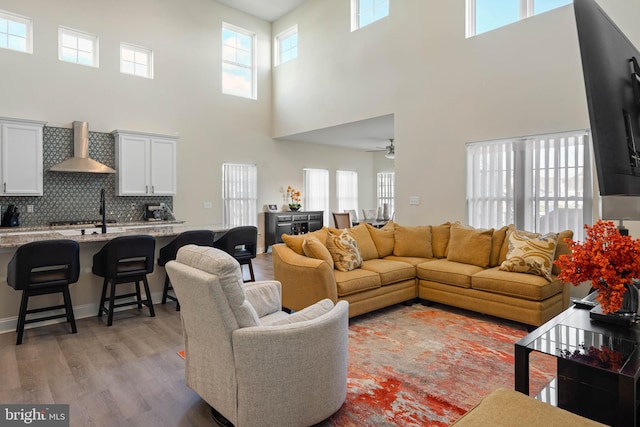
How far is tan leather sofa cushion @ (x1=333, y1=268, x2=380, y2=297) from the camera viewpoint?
3678 millimetres

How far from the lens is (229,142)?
817cm

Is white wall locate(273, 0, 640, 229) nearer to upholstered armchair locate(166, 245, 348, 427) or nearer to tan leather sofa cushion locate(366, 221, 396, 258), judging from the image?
tan leather sofa cushion locate(366, 221, 396, 258)

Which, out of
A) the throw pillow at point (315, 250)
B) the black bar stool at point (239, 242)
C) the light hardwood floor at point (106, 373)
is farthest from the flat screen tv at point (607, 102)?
the black bar stool at point (239, 242)

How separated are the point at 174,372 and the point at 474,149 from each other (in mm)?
4642

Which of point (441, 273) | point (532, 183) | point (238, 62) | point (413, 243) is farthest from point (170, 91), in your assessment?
point (532, 183)

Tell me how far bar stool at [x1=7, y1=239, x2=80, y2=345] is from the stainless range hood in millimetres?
2856

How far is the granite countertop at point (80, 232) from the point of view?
144 inches

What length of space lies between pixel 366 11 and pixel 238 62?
3.17 meters

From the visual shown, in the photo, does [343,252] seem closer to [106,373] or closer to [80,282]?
[106,373]

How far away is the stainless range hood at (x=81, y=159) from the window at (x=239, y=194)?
2487 millimetres

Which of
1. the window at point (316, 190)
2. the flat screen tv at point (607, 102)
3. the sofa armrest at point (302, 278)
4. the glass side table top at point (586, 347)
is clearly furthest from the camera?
the window at point (316, 190)

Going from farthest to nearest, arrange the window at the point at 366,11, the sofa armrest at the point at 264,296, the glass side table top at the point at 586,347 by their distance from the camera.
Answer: the window at the point at 366,11
the sofa armrest at the point at 264,296
the glass side table top at the point at 586,347

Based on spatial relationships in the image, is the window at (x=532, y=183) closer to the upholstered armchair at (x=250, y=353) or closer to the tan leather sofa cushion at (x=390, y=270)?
the tan leather sofa cushion at (x=390, y=270)

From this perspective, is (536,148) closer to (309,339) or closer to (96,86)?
(309,339)
